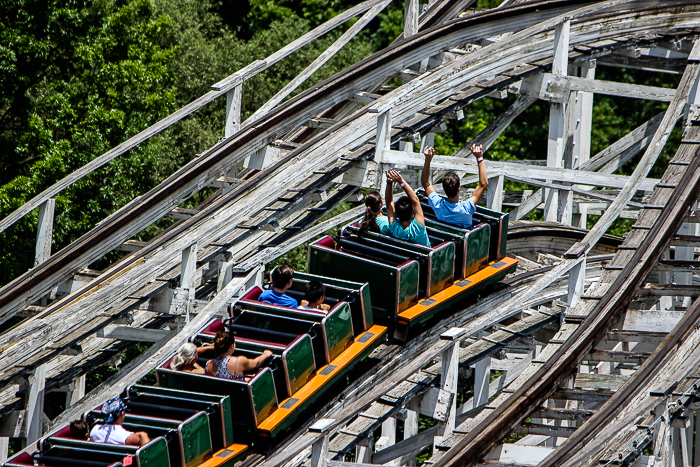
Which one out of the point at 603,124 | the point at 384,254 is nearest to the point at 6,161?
the point at 384,254

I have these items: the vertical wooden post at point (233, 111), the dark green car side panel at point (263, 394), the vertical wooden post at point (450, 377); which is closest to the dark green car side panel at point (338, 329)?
the dark green car side panel at point (263, 394)

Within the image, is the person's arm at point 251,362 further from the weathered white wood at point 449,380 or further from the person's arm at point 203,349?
the weathered white wood at point 449,380

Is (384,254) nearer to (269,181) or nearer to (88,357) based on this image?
(269,181)

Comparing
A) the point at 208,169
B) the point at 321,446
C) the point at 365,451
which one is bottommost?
the point at 365,451

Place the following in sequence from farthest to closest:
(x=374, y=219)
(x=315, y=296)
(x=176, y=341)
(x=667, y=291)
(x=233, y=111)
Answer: (x=233, y=111)
(x=374, y=219)
(x=667, y=291)
(x=176, y=341)
(x=315, y=296)

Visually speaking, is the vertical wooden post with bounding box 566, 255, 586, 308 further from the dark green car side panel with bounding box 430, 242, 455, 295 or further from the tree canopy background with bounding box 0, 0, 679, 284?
the tree canopy background with bounding box 0, 0, 679, 284

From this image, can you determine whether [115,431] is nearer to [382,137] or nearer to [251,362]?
[251,362]

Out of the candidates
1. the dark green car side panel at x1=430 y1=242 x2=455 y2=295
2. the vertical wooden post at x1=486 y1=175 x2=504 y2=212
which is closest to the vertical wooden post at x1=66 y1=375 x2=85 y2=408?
the dark green car side panel at x1=430 y1=242 x2=455 y2=295

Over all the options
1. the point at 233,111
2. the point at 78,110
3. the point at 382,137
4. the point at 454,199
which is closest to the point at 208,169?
the point at 233,111
